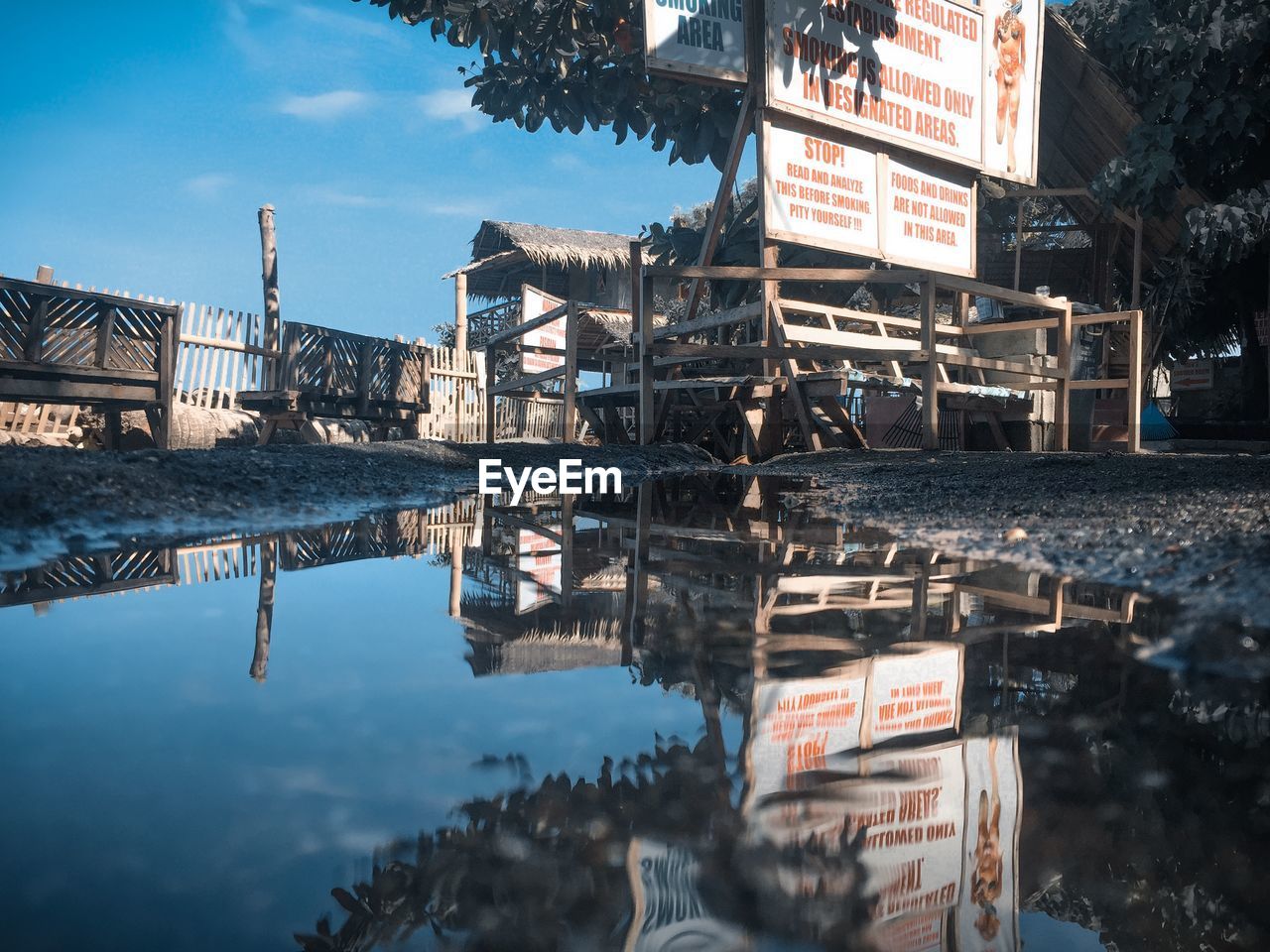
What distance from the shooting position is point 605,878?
0.78 m

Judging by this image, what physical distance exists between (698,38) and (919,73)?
2625mm

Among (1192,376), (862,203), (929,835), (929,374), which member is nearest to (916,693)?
(929,835)

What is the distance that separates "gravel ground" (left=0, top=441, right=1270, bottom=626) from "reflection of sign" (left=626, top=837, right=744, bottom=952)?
52.3 inches

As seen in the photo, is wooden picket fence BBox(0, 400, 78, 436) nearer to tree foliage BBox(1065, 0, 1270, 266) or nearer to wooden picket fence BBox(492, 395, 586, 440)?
wooden picket fence BBox(492, 395, 586, 440)

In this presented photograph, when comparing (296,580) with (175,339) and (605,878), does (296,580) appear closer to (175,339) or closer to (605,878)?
(605,878)

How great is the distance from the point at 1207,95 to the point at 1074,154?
2781mm

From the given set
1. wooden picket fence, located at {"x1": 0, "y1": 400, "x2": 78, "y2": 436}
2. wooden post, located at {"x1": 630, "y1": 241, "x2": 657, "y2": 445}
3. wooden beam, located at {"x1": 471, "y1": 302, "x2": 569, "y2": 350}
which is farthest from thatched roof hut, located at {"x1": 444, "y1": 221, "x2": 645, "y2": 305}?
wooden post, located at {"x1": 630, "y1": 241, "x2": 657, "y2": 445}

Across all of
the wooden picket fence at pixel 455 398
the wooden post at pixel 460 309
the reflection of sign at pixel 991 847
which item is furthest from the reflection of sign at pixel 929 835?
the wooden post at pixel 460 309

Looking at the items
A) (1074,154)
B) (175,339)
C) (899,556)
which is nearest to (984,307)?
(1074,154)

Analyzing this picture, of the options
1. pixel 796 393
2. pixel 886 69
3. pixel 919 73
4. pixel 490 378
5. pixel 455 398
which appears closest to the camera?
pixel 796 393

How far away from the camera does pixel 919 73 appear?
29.1ft

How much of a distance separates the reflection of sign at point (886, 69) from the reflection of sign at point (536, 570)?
19.8 feet

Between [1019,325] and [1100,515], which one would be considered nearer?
[1100,515]

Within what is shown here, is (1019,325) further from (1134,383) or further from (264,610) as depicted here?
(264,610)
